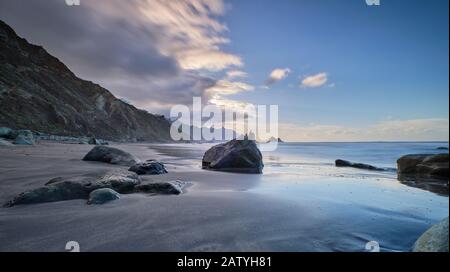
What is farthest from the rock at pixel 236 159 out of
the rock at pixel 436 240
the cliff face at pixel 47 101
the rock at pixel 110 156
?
the cliff face at pixel 47 101

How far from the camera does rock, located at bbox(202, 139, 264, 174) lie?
35.9 feet

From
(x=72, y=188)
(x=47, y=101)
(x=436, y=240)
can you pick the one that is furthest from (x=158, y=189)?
(x=47, y=101)

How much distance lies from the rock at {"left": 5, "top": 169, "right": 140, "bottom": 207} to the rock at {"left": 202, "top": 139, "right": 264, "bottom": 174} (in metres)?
5.93

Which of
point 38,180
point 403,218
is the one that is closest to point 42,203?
point 38,180

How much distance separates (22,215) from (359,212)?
16.2 feet

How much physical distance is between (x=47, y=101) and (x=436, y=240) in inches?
2387

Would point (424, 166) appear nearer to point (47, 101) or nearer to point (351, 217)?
point (351, 217)

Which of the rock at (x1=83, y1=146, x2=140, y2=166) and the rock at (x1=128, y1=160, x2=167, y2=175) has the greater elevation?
the rock at (x1=83, y1=146, x2=140, y2=166)

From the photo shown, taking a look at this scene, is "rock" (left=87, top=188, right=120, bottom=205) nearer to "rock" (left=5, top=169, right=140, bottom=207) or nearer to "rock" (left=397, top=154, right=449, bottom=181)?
"rock" (left=5, top=169, right=140, bottom=207)

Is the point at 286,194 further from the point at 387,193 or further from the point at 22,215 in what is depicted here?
the point at 22,215

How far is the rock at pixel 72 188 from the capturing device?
3796 mm

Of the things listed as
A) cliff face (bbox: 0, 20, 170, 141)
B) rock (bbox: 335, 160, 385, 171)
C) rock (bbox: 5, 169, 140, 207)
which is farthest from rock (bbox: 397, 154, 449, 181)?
cliff face (bbox: 0, 20, 170, 141)

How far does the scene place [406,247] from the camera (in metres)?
2.69

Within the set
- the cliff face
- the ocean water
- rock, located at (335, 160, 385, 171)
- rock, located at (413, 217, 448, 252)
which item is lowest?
rock, located at (335, 160, 385, 171)
